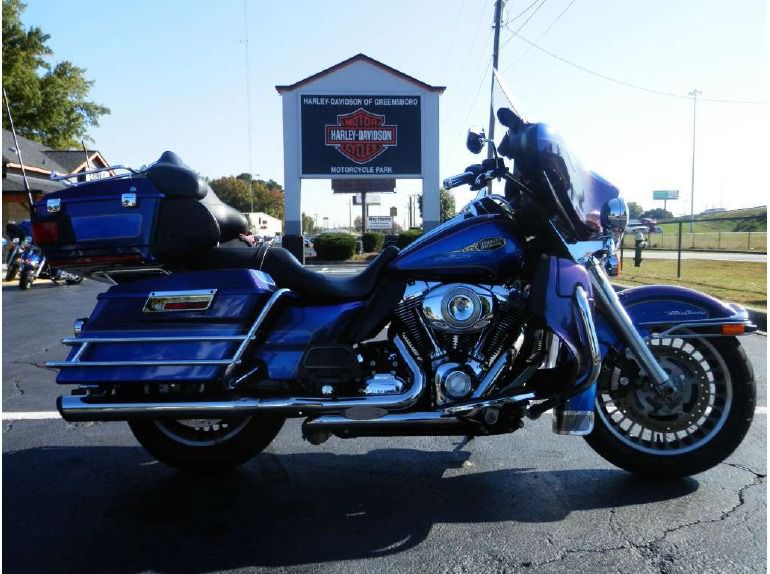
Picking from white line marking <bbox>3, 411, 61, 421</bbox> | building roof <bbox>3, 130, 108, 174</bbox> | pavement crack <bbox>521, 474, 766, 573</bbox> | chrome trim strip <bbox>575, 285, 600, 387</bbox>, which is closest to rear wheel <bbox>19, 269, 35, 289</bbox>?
white line marking <bbox>3, 411, 61, 421</bbox>

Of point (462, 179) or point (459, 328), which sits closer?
point (459, 328)

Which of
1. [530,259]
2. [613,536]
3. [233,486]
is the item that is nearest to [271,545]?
[233,486]

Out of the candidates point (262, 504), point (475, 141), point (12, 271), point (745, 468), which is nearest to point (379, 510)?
point (262, 504)

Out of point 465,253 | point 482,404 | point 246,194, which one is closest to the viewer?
point 482,404

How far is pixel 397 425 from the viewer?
284 centimetres

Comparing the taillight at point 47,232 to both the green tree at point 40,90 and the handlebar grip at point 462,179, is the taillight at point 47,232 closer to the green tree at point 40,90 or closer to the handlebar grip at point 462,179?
the handlebar grip at point 462,179

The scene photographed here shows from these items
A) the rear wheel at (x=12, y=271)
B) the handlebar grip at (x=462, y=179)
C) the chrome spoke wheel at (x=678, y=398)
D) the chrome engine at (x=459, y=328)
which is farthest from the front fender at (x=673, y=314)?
the rear wheel at (x=12, y=271)

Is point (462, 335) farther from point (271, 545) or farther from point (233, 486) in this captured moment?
point (233, 486)

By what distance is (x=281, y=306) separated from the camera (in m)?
3.06

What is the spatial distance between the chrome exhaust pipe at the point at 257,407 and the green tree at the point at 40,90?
38.7 metres

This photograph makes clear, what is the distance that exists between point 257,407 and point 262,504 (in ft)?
1.90

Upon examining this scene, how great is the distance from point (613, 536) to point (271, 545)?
4.94 ft

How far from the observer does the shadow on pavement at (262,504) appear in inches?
105

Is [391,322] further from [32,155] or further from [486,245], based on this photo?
[32,155]
